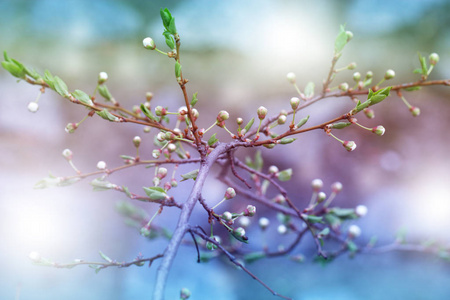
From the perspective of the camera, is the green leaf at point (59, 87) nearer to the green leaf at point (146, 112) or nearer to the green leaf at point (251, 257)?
the green leaf at point (146, 112)

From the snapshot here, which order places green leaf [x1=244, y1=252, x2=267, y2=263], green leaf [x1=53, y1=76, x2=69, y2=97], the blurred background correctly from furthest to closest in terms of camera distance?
the blurred background
green leaf [x1=244, y1=252, x2=267, y2=263]
green leaf [x1=53, y1=76, x2=69, y2=97]

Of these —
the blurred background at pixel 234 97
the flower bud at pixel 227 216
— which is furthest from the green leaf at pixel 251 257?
the flower bud at pixel 227 216

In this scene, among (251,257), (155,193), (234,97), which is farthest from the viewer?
(234,97)

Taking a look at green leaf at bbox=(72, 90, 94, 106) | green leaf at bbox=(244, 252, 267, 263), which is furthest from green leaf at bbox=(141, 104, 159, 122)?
green leaf at bbox=(244, 252, 267, 263)

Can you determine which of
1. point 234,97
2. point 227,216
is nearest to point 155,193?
point 227,216

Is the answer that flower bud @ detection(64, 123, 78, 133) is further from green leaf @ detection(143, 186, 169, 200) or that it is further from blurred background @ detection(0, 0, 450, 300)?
blurred background @ detection(0, 0, 450, 300)

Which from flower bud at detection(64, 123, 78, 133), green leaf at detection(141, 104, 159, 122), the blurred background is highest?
the blurred background

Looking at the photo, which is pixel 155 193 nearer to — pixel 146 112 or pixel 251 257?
pixel 146 112

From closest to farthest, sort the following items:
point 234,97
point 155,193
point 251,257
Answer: point 155,193
point 251,257
point 234,97

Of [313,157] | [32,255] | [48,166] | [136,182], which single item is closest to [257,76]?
[313,157]

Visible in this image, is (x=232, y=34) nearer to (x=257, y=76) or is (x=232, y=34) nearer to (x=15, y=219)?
(x=257, y=76)

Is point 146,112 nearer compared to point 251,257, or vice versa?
point 146,112
